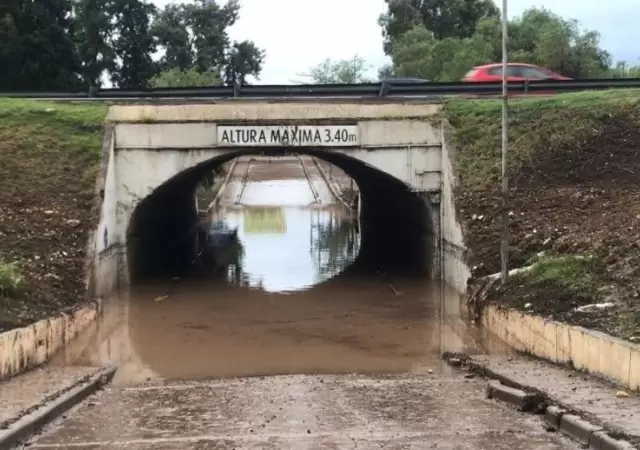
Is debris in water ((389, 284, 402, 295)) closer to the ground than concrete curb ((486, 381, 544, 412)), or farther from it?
closer to the ground

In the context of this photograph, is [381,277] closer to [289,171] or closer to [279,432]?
[279,432]

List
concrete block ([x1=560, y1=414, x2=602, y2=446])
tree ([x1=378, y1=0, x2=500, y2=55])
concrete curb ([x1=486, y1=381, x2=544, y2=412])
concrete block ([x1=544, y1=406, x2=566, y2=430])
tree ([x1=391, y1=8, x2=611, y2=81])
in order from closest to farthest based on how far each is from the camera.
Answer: concrete block ([x1=560, y1=414, x2=602, y2=446])
concrete block ([x1=544, y1=406, x2=566, y2=430])
concrete curb ([x1=486, y1=381, x2=544, y2=412])
tree ([x1=391, y1=8, x2=611, y2=81])
tree ([x1=378, y1=0, x2=500, y2=55])

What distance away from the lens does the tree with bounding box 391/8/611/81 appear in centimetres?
3838

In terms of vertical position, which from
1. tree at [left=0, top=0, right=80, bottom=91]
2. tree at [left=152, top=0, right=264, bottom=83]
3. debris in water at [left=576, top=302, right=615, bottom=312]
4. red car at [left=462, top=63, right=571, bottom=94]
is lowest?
debris in water at [left=576, top=302, right=615, bottom=312]

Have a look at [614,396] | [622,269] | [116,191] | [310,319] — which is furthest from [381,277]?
[614,396]

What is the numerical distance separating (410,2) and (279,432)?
158ft

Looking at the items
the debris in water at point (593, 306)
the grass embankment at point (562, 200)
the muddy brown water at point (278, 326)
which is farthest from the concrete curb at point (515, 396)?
the muddy brown water at point (278, 326)

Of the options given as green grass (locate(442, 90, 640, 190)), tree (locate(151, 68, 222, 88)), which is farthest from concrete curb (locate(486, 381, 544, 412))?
tree (locate(151, 68, 222, 88))

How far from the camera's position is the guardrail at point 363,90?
67.2ft

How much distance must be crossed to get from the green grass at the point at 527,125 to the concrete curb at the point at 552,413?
349 inches

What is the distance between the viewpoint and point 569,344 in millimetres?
→ 9930

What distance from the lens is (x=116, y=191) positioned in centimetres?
1902

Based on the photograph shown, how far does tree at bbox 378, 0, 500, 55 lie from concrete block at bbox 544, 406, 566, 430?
144ft

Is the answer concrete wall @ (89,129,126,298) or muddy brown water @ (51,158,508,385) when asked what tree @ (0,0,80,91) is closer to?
muddy brown water @ (51,158,508,385)
